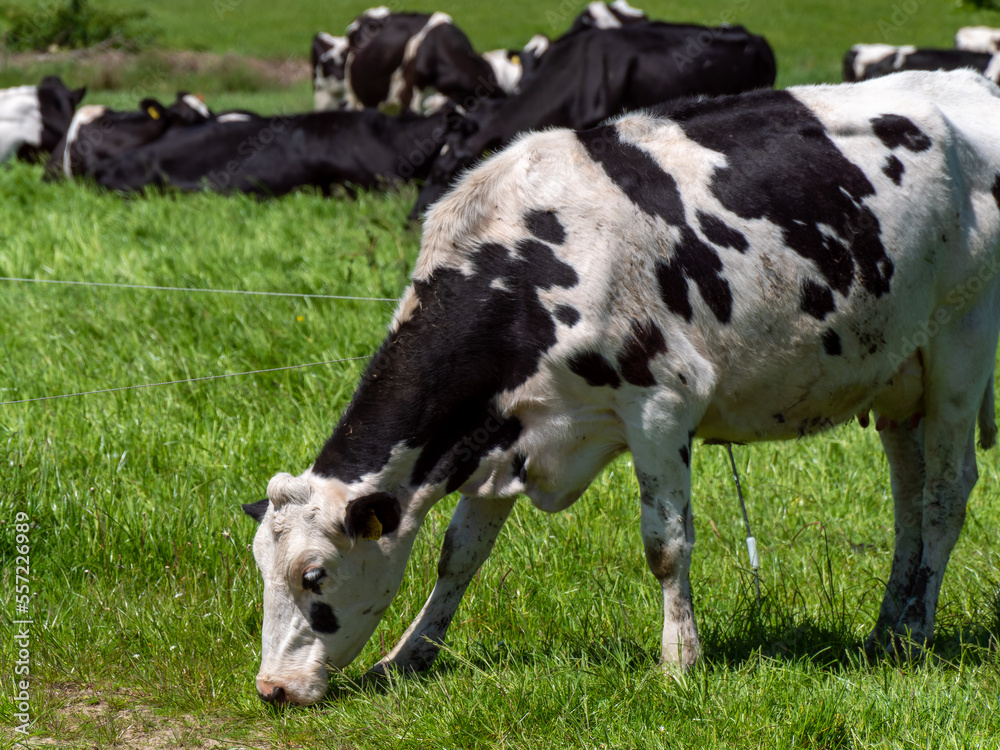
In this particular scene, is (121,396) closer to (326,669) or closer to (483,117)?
(326,669)

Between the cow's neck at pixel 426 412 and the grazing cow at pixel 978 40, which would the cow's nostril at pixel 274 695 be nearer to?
the cow's neck at pixel 426 412

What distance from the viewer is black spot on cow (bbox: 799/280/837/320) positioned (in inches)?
135

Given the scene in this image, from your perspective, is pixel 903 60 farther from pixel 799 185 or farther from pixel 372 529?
pixel 372 529

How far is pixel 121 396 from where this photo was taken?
5699mm

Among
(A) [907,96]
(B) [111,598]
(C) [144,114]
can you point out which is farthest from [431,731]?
(C) [144,114]

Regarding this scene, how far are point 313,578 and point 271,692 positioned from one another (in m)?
0.39

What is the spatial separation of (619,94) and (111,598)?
8647mm

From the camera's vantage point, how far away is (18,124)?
13.7 meters

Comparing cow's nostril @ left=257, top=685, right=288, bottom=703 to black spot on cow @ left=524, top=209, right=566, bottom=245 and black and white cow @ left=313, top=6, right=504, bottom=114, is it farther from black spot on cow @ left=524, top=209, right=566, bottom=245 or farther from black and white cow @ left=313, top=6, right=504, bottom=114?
black and white cow @ left=313, top=6, right=504, bottom=114

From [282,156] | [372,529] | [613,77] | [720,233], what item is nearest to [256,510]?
[372,529]

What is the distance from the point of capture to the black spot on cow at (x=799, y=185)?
344 centimetres

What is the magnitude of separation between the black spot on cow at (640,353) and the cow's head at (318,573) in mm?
786

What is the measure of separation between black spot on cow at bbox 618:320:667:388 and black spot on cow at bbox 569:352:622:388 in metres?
0.03

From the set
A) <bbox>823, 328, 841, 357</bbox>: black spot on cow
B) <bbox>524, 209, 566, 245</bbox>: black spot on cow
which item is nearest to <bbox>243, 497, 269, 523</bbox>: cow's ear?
<bbox>524, 209, 566, 245</bbox>: black spot on cow
